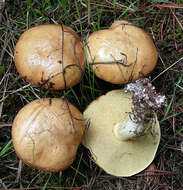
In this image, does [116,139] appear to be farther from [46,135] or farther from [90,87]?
[46,135]

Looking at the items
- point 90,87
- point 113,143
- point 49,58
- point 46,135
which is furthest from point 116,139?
point 49,58

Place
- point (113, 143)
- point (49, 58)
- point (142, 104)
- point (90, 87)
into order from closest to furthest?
1. point (142, 104)
2. point (49, 58)
3. point (113, 143)
4. point (90, 87)

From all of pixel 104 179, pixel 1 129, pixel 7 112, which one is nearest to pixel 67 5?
pixel 7 112

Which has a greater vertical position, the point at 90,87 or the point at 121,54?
the point at 121,54

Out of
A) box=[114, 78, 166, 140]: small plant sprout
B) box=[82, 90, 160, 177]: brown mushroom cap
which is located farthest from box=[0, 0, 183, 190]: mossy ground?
box=[114, 78, 166, 140]: small plant sprout

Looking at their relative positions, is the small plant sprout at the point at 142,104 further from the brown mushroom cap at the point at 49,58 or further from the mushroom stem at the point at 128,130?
the brown mushroom cap at the point at 49,58

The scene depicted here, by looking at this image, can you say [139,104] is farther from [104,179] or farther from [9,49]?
[9,49]
